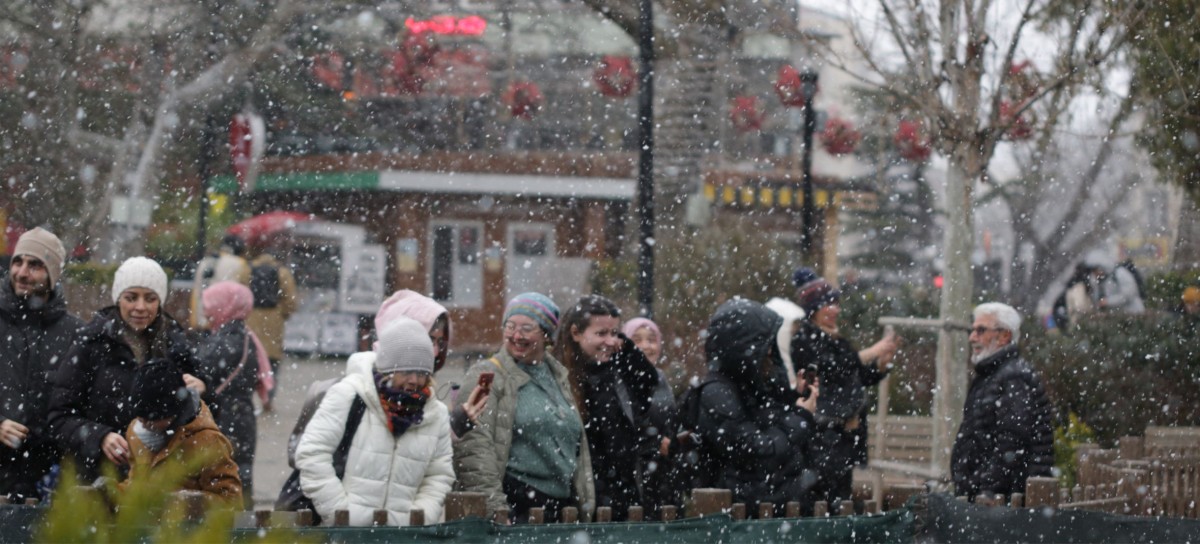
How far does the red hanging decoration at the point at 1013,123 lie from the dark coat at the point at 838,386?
1938 millimetres

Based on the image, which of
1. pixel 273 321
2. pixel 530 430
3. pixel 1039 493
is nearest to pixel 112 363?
pixel 530 430

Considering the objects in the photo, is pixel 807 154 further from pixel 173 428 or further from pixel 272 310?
pixel 173 428

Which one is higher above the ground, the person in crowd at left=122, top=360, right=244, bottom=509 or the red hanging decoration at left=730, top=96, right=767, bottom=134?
the red hanging decoration at left=730, top=96, right=767, bottom=134

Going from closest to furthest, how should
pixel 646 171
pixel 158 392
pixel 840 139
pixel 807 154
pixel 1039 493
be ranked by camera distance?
pixel 158 392, pixel 1039 493, pixel 646 171, pixel 807 154, pixel 840 139

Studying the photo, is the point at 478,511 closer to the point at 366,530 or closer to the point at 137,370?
the point at 366,530

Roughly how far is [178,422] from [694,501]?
1.64 metres

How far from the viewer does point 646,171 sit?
11.7m

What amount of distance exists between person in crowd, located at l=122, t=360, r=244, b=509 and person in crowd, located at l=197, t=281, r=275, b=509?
2534 millimetres

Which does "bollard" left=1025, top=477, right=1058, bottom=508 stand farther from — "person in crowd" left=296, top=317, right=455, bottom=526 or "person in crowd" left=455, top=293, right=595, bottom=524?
"person in crowd" left=296, top=317, right=455, bottom=526

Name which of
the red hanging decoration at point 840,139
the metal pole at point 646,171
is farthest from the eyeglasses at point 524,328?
the red hanging decoration at point 840,139

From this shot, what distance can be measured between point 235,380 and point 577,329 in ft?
8.04

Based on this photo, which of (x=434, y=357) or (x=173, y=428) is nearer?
(x=173, y=428)

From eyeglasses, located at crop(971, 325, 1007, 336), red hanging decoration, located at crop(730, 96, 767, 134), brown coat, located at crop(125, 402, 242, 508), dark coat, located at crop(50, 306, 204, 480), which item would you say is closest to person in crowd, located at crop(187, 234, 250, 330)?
eyeglasses, located at crop(971, 325, 1007, 336)

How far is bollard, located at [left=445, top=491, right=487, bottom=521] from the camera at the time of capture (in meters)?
4.82
